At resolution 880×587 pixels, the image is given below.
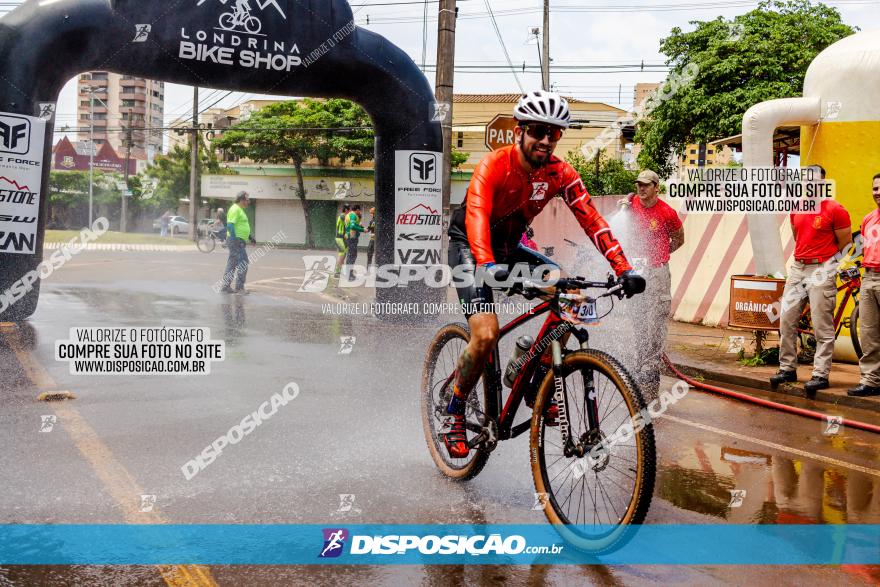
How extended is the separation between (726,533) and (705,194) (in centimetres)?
945

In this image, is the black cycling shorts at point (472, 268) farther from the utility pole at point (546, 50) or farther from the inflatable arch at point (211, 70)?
the utility pole at point (546, 50)

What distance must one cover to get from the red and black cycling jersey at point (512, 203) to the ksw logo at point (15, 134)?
8.34 meters

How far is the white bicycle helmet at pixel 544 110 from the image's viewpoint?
455 cm

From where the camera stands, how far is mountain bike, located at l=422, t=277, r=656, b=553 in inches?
154

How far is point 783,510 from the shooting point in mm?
4848

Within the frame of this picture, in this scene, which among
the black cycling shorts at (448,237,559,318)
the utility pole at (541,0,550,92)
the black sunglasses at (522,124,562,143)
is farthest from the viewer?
the utility pole at (541,0,550,92)

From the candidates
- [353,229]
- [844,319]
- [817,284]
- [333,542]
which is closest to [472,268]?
[333,542]

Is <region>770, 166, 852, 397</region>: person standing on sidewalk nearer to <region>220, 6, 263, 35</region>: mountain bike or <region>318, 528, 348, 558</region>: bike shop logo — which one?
<region>318, 528, 348, 558</region>: bike shop logo

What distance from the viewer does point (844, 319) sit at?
10508mm

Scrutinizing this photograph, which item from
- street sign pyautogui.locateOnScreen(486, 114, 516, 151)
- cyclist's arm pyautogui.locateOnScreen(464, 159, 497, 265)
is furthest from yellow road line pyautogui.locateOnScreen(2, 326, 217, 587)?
street sign pyautogui.locateOnScreen(486, 114, 516, 151)

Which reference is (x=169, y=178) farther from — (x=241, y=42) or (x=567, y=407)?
(x=567, y=407)

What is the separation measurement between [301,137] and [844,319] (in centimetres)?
3479

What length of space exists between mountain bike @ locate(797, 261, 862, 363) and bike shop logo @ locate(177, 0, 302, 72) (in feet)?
27.2

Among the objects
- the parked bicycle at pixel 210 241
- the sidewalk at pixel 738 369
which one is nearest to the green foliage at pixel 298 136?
the parked bicycle at pixel 210 241
